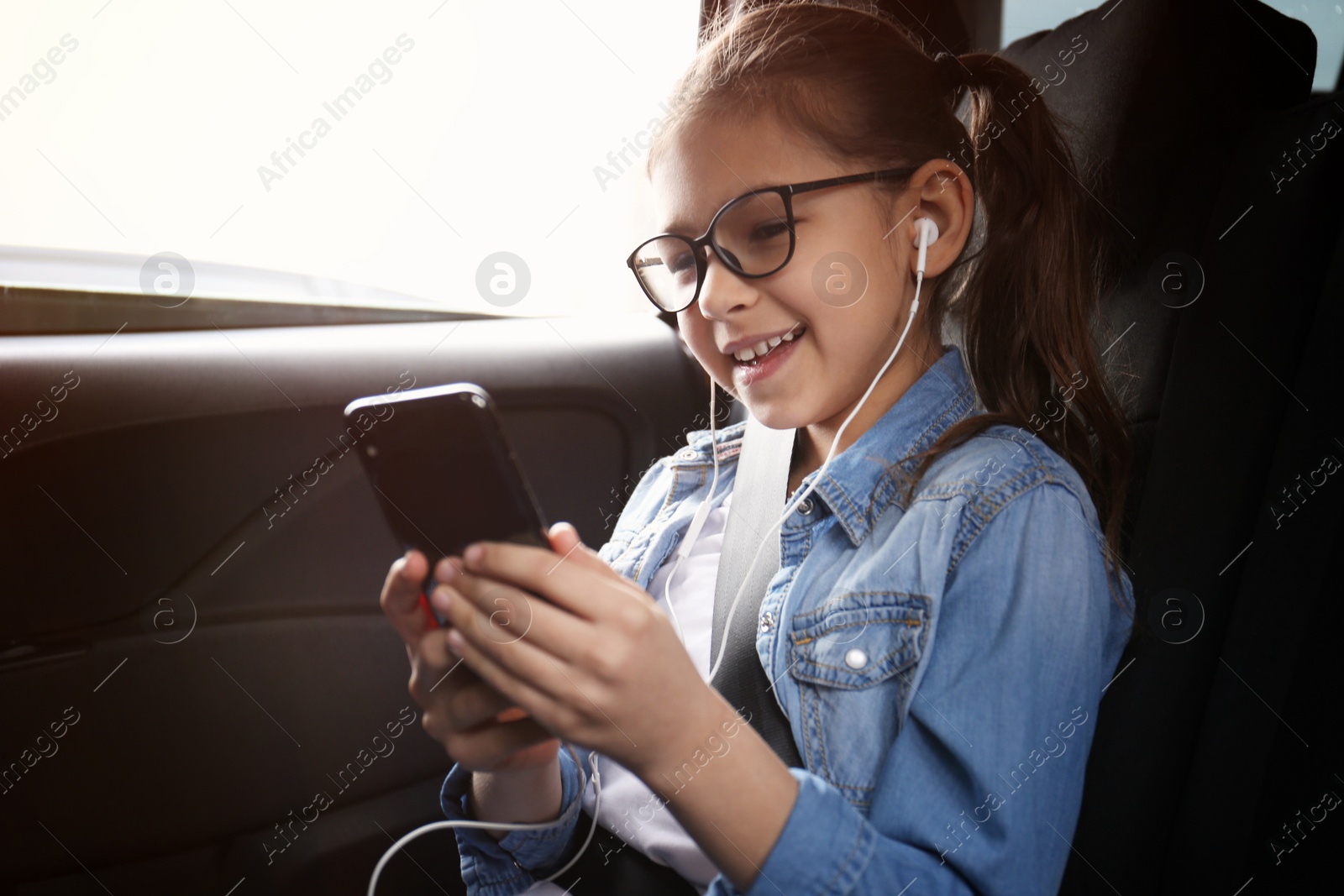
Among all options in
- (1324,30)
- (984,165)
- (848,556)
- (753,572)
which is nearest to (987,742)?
(848,556)

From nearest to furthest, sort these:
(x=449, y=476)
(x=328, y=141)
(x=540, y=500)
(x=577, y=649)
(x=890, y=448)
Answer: (x=577, y=649) < (x=449, y=476) < (x=890, y=448) < (x=328, y=141) < (x=540, y=500)

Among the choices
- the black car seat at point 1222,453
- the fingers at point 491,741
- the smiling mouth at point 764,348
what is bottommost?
the black car seat at point 1222,453

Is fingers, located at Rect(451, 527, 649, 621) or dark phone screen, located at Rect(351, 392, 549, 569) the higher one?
dark phone screen, located at Rect(351, 392, 549, 569)

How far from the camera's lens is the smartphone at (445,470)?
641mm

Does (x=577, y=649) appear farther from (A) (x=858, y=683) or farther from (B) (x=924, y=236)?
(B) (x=924, y=236)

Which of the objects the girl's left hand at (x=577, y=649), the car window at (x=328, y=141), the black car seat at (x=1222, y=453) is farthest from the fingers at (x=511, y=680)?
the car window at (x=328, y=141)

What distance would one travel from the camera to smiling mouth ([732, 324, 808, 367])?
2.89ft

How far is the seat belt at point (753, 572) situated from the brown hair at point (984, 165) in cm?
20

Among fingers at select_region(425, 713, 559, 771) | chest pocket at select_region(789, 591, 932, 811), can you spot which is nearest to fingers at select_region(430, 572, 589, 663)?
fingers at select_region(425, 713, 559, 771)

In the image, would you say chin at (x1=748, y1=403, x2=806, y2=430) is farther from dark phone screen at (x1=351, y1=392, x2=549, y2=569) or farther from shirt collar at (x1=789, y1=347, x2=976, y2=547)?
dark phone screen at (x1=351, y1=392, x2=549, y2=569)

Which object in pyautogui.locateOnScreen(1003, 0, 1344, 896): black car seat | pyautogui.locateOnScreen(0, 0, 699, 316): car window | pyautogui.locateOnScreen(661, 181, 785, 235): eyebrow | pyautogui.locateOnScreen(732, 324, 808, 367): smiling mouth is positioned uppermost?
pyautogui.locateOnScreen(0, 0, 699, 316): car window

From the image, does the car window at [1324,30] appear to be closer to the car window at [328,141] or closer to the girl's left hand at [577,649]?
the car window at [328,141]

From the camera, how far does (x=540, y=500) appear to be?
4.69 feet

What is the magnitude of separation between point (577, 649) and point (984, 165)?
0.71m
